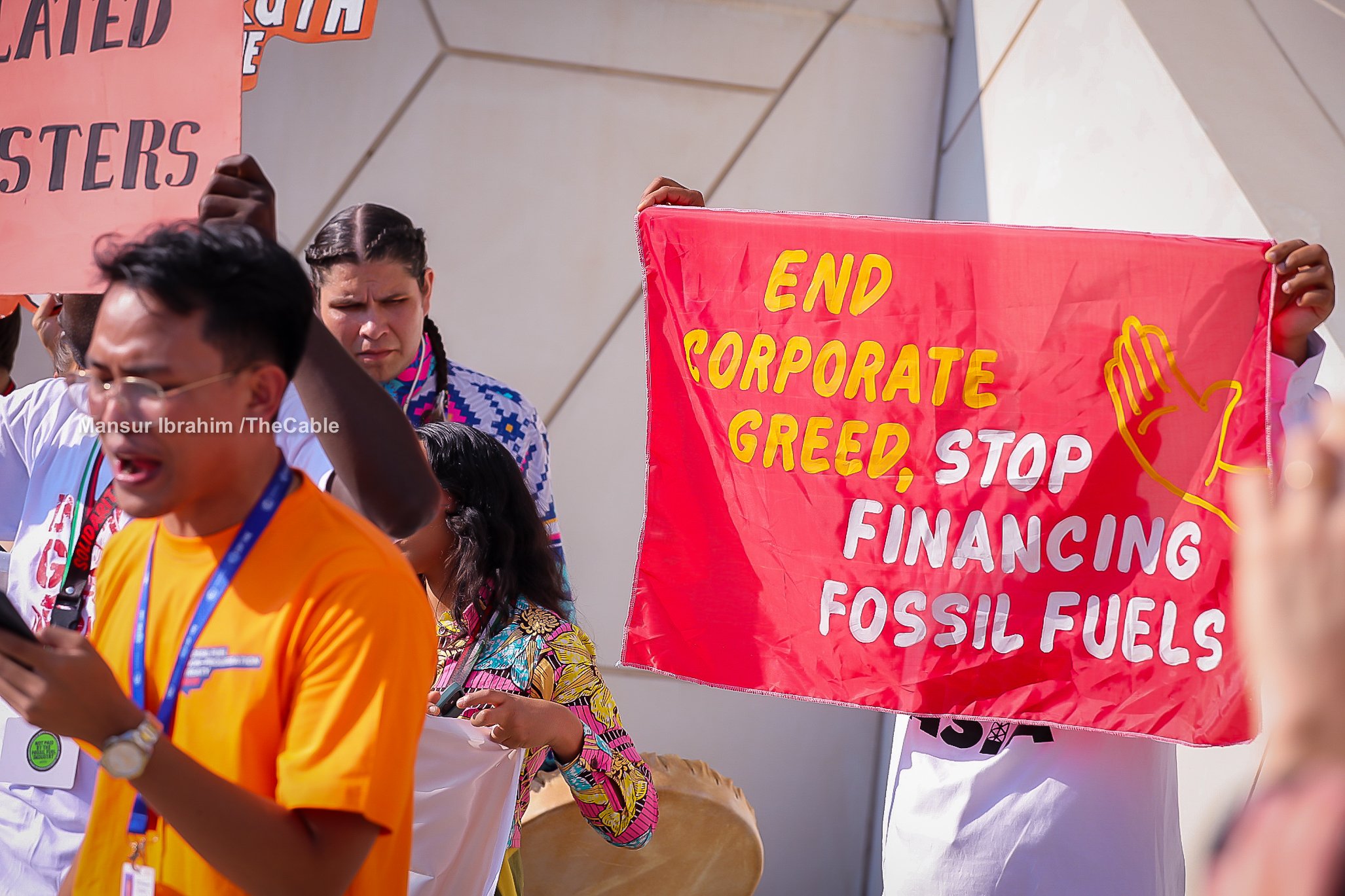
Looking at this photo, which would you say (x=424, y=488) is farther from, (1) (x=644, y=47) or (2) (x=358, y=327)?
(1) (x=644, y=47)

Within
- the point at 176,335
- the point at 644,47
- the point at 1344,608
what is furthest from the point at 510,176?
the point at 1344,608

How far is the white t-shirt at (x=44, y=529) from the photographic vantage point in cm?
176

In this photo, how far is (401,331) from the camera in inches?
103

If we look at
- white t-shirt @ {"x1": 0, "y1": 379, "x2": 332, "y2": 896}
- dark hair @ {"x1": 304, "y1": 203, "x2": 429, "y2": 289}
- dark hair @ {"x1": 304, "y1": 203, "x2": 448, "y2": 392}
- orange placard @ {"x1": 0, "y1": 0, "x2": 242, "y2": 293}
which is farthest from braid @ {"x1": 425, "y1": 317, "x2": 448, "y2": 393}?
white t-shirt @ {"x1": 0, "y1": 379, "x2": 332, "y2": 896}

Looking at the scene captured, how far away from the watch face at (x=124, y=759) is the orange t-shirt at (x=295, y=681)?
8 cm

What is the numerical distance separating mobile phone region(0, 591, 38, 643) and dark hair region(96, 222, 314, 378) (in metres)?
0.32

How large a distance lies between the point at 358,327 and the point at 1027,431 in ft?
4.51

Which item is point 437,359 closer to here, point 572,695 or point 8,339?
point 572,695

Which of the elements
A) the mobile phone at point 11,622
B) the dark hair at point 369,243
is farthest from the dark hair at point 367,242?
the mobile phone at point 11,622

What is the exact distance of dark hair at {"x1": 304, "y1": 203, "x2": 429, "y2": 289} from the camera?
2623 millimetres

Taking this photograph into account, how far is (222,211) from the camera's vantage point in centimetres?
154

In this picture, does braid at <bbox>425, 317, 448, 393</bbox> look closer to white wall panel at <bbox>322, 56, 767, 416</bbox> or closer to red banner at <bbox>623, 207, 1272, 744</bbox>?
red banner at <bbox>623, 207, 1272, 744</bbox>

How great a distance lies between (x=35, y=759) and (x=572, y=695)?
2.68ft

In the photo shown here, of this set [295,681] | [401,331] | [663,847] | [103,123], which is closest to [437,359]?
[401,331]
